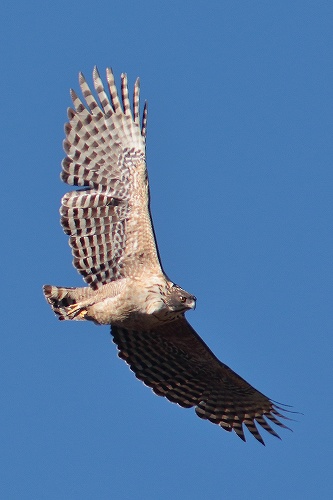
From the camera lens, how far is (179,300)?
Result: 12484mm

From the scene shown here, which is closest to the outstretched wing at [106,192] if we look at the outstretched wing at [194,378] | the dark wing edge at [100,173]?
the dark wing edge at [100,173]

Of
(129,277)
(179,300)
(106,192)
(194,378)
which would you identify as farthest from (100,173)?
(194,378)

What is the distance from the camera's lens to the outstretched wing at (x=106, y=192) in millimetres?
13281

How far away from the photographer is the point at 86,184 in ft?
44.7

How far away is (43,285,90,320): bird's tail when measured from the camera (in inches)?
524

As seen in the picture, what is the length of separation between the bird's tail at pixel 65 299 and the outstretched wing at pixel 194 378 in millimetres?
662

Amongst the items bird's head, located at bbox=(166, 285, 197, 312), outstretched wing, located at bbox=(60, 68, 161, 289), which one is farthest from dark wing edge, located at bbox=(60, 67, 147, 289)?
bird's head, located at bbox=(166, 285, 197, 312)

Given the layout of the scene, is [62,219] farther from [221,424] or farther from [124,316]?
[221,424]

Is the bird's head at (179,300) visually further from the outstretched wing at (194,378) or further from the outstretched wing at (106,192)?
the outstretched wing at (194,378)

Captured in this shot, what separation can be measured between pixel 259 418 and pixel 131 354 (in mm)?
1917

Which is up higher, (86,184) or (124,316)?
(86,184)

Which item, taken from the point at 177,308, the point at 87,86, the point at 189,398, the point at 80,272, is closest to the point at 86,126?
the point at 87,86

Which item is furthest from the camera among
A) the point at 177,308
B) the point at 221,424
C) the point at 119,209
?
the point at 221,424

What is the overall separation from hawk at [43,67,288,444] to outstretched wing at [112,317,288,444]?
0.04 feet
